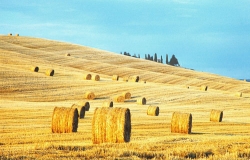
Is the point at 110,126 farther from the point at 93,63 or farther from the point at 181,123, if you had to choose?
the point at 93,63

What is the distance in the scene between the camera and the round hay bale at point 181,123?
17.8m

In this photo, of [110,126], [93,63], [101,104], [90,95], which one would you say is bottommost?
[110,126]

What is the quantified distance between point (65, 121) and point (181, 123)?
188 inches

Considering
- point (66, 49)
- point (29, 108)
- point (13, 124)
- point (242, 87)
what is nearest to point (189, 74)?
point (242, 87)

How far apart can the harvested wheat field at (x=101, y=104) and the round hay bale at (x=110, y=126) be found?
238 millimetres

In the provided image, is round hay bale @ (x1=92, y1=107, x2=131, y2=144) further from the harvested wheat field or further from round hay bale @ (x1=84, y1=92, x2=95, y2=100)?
round hay bale @ (x1=84, y1=92, x2=95, y2=100)

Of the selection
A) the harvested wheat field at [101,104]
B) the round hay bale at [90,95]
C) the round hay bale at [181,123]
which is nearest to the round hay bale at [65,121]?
the harvested wheat field at [101,104]

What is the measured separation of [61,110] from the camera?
16828 mm

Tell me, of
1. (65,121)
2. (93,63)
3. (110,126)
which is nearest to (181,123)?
(65,121)

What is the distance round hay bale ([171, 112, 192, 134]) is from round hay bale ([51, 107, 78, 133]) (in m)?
4.16

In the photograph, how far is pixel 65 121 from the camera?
16.5m

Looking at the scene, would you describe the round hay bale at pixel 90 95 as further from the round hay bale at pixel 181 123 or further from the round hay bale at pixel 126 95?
the round hay bale at pixel 181 123

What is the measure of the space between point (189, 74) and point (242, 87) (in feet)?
37.0

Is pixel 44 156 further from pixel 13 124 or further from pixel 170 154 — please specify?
pixel 13 124
